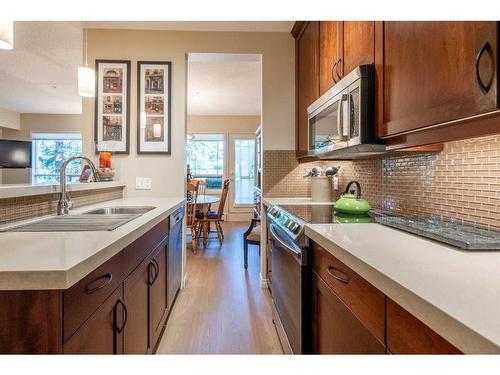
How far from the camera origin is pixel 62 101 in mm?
5020

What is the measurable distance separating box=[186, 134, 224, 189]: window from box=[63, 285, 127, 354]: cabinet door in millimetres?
5972

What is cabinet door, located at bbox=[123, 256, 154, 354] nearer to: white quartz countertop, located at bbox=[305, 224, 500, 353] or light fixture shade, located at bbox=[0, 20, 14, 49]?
white quartz countertop, located at bbox=[305, 224, 500, 353]

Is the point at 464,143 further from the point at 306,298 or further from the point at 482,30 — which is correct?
the point at 306,298

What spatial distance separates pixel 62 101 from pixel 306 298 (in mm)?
5327

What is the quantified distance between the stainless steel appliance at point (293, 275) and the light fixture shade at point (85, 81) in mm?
1881

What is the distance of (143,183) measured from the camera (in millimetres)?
2830

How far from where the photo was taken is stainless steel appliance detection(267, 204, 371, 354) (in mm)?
1422

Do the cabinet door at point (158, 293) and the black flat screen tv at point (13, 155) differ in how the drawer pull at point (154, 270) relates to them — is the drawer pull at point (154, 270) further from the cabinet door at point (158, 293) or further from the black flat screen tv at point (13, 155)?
the black flat screen tv at point (13, 155)

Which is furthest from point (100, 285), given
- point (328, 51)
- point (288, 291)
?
point (328, 51)

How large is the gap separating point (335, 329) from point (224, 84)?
13.7 ft

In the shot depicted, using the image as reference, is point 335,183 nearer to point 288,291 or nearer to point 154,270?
Answer: point 288,291
